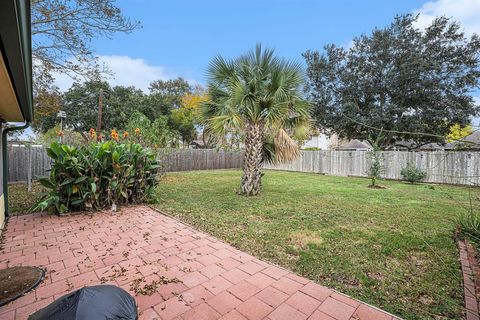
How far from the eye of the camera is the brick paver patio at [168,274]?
192 centimetres

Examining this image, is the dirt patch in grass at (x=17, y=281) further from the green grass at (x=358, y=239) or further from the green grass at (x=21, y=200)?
the green grass at (x=21, y=200)

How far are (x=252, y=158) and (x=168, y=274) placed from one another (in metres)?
4.36

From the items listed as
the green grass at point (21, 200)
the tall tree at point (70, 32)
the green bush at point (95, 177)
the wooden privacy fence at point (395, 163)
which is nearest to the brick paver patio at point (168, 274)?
the green bush at point (95, 177)

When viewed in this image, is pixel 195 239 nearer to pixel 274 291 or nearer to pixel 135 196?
pixel 274 291

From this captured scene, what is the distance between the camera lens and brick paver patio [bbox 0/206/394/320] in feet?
6.28

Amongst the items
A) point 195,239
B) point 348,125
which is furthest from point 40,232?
point 348,125

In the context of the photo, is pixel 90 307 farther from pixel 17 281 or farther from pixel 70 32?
pixel 70 32

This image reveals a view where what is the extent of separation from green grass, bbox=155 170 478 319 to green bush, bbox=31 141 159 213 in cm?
87

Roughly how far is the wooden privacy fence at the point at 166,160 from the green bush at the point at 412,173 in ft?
29.1

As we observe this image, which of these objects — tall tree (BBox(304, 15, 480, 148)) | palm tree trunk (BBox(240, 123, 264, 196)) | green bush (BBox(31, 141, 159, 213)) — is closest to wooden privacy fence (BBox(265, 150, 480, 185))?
tall tree (BBox(304, 15, 480, 148))

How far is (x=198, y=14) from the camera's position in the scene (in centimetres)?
823

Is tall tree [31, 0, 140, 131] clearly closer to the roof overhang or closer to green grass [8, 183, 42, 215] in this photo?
green grass [8, 183, 42, 215]

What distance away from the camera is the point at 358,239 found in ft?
11.2

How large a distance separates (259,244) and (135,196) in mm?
3578
